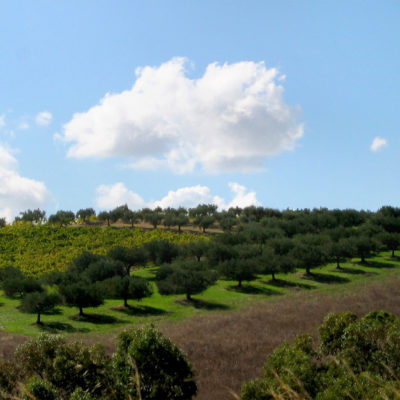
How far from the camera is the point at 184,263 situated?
8169 cm

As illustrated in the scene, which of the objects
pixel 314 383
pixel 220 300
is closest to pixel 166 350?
pixel 314 383

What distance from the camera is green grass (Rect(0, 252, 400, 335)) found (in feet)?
187

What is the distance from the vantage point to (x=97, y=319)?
196 ft

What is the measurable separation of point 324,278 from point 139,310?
3846cm

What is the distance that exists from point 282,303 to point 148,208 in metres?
114

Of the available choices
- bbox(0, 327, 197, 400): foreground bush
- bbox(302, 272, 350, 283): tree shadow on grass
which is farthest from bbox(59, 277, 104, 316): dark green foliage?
bbox(302, 272, 350, 283): tree shadow on grass

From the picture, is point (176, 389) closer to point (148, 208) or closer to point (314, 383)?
point (314, 383)

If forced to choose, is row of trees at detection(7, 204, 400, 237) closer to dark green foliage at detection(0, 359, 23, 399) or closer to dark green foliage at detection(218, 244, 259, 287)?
dark green foliage at detection(218, 244, 259, 287)

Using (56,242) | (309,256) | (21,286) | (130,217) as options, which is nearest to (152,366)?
(21,286)

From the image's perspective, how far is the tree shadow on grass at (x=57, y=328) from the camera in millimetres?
54094

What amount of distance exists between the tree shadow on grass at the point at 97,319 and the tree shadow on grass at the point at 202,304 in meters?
12.5

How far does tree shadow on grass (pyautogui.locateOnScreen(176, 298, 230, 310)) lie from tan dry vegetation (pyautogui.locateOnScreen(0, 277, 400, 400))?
16.1 feet

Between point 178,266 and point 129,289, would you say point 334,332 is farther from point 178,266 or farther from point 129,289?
point 178,266

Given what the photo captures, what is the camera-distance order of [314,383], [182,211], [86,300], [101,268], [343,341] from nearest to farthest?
[314,383] → [343,341] → [86,300] → [101,268] → [182,211]
